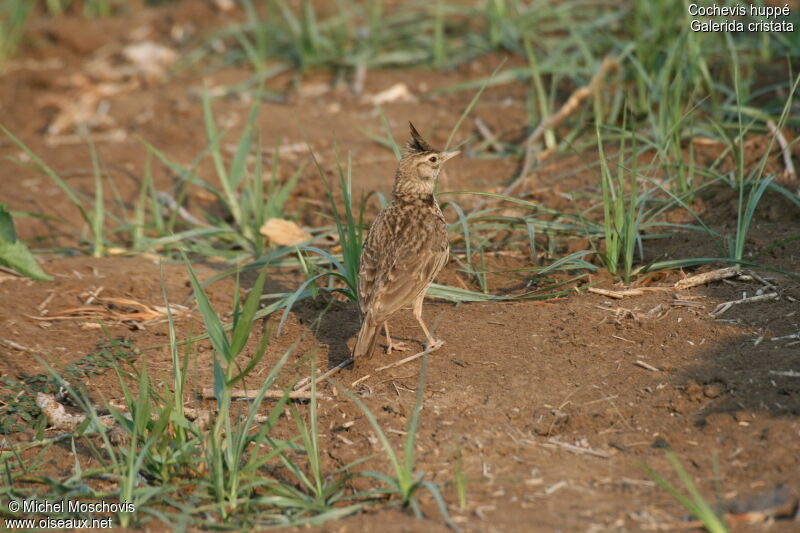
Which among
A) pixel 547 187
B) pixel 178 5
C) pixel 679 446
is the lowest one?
pixel 679 446

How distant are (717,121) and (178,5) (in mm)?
8156

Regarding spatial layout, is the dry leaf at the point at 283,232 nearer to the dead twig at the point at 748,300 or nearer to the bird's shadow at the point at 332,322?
the bird's shadow at the point at 332,322

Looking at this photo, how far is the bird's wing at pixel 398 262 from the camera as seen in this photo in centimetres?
468

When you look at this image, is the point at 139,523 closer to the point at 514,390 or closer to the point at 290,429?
the point at 290,429

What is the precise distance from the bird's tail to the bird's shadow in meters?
0.27

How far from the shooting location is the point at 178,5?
1207 centimetres

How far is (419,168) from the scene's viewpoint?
17.5 ft

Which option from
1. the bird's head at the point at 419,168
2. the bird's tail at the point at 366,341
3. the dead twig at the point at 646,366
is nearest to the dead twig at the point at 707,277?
the dead twig at the point at 646,366

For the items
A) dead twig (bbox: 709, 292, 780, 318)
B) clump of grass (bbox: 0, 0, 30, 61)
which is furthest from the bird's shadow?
clump of grass (bbox: 0, 0, 30, 61)

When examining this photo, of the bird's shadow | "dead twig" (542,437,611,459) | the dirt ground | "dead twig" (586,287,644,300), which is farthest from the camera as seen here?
"dead twig" (586,287,644,300)

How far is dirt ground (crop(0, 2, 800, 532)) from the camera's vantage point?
352 cm

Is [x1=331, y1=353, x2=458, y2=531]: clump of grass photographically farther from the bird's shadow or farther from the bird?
the bird's shadow

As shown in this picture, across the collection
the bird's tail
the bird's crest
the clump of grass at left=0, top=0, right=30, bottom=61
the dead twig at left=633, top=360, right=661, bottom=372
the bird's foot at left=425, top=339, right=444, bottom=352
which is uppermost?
the clump of grass at left=0, top=0, right=30, bottom=61

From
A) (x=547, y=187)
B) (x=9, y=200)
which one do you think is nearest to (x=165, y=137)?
(x=9, y=200)
